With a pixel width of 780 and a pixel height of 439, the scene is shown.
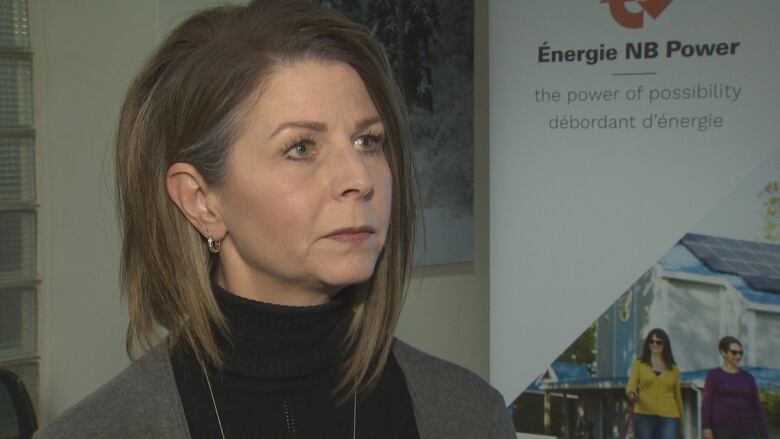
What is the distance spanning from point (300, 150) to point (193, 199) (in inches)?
7.0

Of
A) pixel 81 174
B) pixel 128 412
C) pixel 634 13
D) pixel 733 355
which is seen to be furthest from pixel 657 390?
pixel 128 412

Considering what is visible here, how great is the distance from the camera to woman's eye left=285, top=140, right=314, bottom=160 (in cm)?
128

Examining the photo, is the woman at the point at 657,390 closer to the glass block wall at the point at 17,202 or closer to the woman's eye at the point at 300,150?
the glass block wall at the point at 17,202

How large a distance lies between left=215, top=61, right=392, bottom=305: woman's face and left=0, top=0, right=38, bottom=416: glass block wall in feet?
5.23

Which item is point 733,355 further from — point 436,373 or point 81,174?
point 81,174

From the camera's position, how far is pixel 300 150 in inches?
50.4

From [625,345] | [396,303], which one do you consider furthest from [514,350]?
[396,303]

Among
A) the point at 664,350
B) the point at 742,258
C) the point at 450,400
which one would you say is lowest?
the point at 664,350

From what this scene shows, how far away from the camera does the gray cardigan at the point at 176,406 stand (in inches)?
51.5

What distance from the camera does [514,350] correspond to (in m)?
3.03

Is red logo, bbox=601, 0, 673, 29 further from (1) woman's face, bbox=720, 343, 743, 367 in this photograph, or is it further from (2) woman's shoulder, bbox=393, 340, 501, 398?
(2) woman's shoulder, bbox=393, 340, 501, 398

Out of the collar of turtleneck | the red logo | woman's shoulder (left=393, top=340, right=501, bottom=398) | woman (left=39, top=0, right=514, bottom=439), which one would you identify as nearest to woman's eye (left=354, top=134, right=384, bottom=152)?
woman (left=39, top=0, right=514, bottom=439)

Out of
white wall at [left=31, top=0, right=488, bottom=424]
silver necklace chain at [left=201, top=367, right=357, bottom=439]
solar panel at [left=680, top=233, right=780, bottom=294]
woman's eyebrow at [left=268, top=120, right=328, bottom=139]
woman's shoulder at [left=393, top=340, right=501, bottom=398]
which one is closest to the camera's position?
woman's eyebrow at [left=268, top=120, right=328, bottom=139]

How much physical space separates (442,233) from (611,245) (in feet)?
2.95
